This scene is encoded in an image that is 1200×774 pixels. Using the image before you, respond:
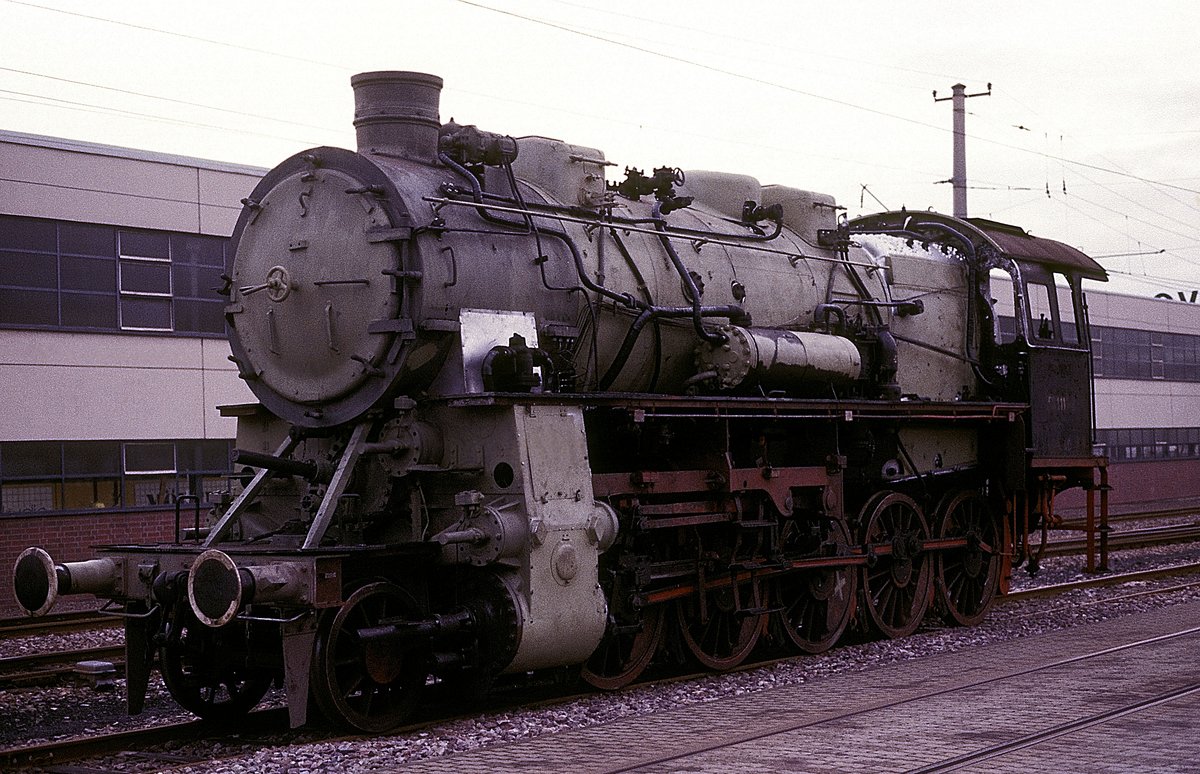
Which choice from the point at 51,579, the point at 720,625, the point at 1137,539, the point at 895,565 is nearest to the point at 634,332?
the point at 720,625

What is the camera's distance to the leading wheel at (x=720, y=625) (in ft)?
38.5

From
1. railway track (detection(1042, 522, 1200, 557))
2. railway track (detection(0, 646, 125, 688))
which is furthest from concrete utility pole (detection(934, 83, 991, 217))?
railway track (detection(0, 646, 125, 688))

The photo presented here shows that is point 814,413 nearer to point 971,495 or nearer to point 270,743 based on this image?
point 971,495

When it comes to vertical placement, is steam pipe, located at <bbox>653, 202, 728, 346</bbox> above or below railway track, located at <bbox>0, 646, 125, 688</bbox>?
above

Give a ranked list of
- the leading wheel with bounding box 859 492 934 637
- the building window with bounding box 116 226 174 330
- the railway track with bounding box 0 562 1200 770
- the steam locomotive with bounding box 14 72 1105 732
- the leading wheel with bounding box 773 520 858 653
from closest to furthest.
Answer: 1. the railway track with bounding box 0 562 1200 770
2. the steam locomotive with bounding box 14 72 1105 732
3. the leading wheel with bounding box 773 520 858 653
4. the leading wheel with bounding box 859 492 934 637
5. the building window with bounding box 116 226 174 330

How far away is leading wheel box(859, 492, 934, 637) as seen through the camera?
13758 millimetres

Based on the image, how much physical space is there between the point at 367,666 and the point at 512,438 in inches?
73.6

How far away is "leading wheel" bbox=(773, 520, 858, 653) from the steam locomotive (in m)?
0.03

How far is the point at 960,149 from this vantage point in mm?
30375

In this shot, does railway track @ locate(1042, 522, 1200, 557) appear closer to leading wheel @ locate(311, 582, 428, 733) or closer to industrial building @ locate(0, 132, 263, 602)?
industrial building @ locate(0, 132, 263, 602)

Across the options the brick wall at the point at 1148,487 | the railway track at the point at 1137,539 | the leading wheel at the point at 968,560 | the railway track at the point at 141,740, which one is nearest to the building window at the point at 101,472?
the railway track at the point at 141,740

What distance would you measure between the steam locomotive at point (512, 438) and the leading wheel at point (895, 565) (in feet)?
0.17

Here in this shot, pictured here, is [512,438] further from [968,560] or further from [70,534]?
[70,534]

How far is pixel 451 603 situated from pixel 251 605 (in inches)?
62.5
